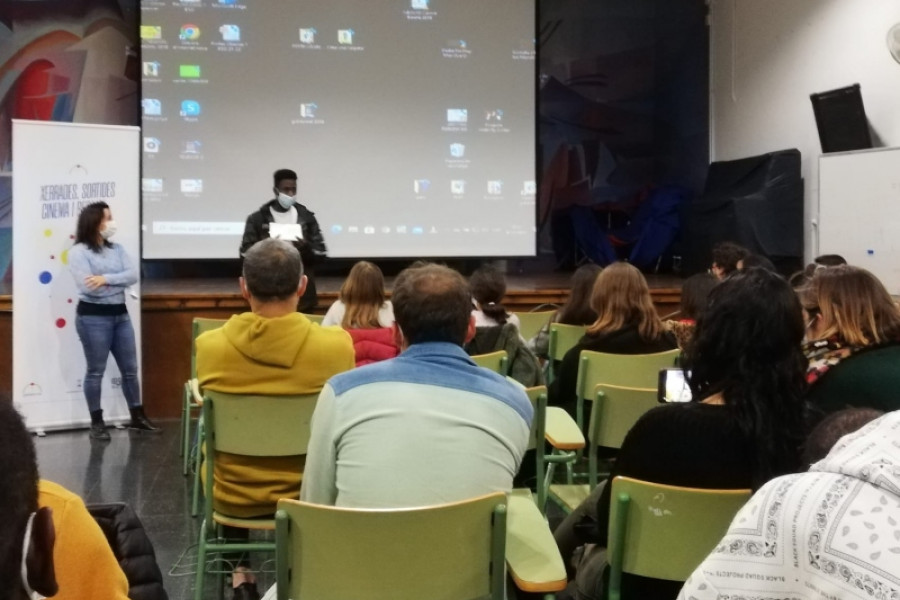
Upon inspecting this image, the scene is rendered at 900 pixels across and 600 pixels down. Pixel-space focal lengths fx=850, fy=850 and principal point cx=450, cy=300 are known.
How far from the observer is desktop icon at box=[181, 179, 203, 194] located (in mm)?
6629

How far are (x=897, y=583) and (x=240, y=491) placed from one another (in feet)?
6.47

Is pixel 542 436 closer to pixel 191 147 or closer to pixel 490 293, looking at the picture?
pixel 490 293

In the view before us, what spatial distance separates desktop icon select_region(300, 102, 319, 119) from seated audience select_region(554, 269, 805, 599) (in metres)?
Result: 5.44

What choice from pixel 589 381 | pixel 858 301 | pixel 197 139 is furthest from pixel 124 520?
pixel 197 139

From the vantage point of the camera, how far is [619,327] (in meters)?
3.49

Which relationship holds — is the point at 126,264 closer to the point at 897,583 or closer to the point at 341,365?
the point at 341,365

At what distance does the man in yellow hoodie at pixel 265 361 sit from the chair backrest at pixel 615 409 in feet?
2.69

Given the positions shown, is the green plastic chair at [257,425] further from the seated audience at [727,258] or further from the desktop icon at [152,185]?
the desktop icon at [152,185]

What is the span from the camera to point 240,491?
2.52 metres

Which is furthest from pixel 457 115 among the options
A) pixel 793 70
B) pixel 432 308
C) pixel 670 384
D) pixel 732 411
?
pixel 732 411

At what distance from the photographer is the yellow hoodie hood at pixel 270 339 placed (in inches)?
96.3

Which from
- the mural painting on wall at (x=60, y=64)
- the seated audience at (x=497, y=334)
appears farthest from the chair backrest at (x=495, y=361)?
the mural painting on wall at (x=60, y=64)

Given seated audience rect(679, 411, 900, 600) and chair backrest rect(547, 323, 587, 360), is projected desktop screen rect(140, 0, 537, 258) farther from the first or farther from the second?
seated audience rect(679, 411, 900, 600)

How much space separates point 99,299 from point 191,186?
204 cm
